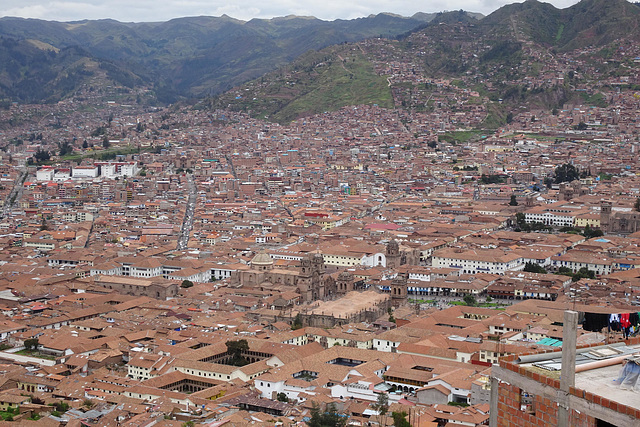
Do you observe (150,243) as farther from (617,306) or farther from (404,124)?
(404,124)

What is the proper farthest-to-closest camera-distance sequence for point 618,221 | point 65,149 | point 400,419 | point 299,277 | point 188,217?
point 65,149 → point 188,217 → point 618,221 → point 299,277 → point 400,419

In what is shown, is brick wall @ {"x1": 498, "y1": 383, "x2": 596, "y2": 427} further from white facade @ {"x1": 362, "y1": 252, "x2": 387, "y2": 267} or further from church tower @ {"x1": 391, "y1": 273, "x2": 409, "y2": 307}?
white facade @ {"x1": 362, "y1": 252, "x2": 387, "y2": 267}

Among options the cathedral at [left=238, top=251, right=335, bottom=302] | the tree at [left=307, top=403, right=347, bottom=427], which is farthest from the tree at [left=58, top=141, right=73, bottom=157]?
the tree at [left=307, top=403, right=347, bottom=427]

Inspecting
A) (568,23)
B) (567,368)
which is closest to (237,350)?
(567,368)

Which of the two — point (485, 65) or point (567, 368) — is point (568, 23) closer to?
point (485, 65)

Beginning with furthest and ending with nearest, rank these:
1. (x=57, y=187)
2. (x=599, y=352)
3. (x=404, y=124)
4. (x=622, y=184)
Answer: (x=404, y=124) → (x=57, y=187) → (x=622, y=184) → (x=599, y=352)

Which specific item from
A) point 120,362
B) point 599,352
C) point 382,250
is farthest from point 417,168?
point 599,352
